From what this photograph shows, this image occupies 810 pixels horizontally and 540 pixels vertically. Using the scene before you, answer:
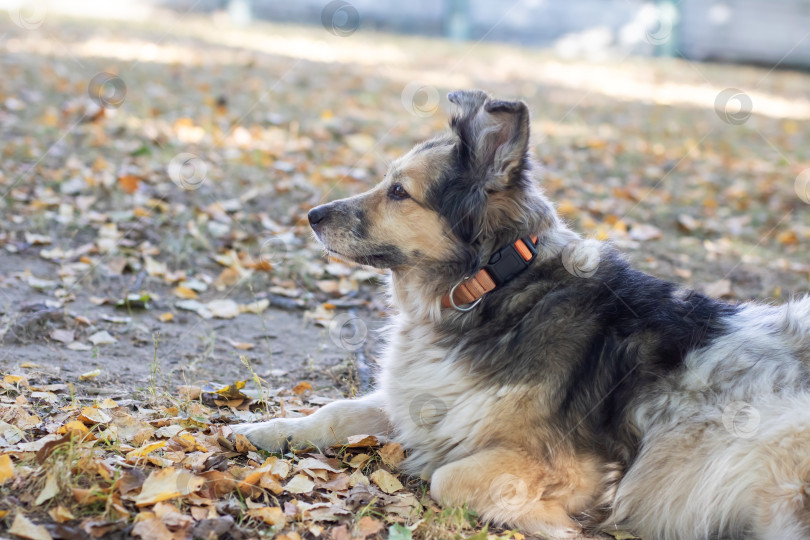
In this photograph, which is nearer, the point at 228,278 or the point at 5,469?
the point at 5,469

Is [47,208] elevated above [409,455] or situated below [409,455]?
above

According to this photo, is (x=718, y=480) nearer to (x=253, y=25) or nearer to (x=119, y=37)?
(x=119, y=37)

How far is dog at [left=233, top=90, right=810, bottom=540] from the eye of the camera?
3.09 m

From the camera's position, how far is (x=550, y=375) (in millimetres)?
3287

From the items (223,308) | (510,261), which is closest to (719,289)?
(510,261)

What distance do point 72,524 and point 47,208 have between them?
163 inches

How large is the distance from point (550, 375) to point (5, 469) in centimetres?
226

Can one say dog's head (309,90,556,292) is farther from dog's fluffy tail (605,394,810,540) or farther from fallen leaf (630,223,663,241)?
fallen leaf (630,223,663,241)

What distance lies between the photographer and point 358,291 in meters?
5.79

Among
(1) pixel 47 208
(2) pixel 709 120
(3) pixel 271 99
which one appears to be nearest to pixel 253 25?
(3) pixel 271 99

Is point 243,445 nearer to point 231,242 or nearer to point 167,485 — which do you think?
point 167,485

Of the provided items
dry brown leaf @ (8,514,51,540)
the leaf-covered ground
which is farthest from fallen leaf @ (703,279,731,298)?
dry brown leaf @ (8,514,51,540)

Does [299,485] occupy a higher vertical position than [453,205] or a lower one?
lower

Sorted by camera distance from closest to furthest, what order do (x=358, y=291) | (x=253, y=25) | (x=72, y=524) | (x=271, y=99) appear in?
1. (x=72, y=524)
2. (x=358, y=291)
3. (x=271, y=99)
4. (x=253, y=25)
